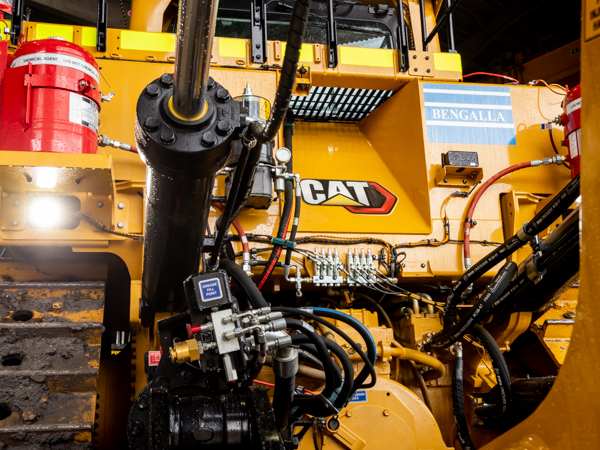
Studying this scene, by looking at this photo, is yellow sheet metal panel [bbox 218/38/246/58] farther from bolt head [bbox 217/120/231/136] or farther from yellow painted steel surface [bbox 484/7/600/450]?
yellow painted steel surface [bbox 484/7/600/450]

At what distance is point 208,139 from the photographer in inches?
65.6

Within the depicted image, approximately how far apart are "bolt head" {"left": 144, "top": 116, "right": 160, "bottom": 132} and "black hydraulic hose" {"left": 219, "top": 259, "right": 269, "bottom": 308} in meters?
0.79

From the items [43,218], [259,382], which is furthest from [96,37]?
[259,382]

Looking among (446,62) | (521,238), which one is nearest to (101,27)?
(446,62)

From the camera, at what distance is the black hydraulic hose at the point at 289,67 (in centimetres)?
111

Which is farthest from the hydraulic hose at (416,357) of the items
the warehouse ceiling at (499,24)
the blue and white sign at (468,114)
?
the warehouse ceiling at (499,24)

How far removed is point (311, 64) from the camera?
3586 mm

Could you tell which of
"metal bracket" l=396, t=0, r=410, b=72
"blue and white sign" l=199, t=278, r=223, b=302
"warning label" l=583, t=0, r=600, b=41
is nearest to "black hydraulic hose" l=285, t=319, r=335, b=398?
"blue and white sign" l=199, t=278, r=223, b=302

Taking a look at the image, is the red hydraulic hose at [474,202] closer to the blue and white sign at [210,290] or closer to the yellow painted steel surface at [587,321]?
the blue and white sign at [210,290]

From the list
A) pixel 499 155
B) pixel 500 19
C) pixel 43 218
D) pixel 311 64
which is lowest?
pixel 43 218

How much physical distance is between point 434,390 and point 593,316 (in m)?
2.71

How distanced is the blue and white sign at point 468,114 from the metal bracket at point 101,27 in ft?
6.64

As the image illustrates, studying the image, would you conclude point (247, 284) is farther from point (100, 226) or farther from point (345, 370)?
point (100, 226)

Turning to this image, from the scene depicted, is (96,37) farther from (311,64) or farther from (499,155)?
(499,155)
